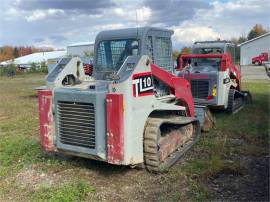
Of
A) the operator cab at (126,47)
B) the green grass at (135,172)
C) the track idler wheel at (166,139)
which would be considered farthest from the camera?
the operator cab at (126,47)

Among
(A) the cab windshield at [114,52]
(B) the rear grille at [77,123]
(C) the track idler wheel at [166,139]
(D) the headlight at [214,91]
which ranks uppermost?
(A) the cab windshield at [114,52]

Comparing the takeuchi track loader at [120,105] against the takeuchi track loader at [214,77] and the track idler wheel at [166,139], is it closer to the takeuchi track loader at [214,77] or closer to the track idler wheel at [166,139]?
the track idler wheel at [166,139]

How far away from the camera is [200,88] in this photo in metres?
9.78

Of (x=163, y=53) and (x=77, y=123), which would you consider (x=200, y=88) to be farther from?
(x=77, y=123)

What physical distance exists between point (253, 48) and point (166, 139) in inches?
2070

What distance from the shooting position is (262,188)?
4.65 m

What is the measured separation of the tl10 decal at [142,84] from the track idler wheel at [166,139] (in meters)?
0.48

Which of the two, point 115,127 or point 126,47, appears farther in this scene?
point 126,47

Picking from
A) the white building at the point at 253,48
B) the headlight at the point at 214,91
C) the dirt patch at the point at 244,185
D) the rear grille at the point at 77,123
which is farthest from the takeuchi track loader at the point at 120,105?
the white building at the point at 253,48

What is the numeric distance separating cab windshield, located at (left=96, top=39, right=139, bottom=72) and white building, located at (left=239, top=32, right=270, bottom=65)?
50.4 meters

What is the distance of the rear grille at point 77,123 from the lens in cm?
503

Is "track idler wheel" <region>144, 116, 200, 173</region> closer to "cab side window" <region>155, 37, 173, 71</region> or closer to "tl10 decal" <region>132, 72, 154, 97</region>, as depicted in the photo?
"tl10 decal" <region>132, 72, 154, 97</region>

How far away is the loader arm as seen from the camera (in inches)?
227

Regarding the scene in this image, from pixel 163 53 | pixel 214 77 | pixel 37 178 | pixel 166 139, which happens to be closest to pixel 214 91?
pixel 214 77
